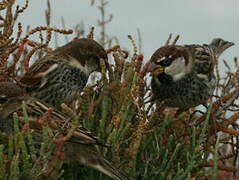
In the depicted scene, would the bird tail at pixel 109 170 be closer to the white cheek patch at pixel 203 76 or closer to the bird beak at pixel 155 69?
the bird beak at pixel 155 69

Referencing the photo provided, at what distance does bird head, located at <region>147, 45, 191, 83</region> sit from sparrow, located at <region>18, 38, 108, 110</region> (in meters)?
0.34

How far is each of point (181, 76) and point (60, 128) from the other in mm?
1755

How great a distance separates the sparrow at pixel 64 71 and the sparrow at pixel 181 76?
0.39 m

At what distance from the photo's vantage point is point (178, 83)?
3.75 metres

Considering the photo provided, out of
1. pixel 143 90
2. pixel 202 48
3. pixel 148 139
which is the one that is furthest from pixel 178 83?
pixel 148 139

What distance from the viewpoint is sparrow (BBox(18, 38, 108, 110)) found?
3.52 metres

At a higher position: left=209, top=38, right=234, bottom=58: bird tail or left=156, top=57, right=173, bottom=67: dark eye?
left=209, top=38, right=234, bottom=58: bird tail

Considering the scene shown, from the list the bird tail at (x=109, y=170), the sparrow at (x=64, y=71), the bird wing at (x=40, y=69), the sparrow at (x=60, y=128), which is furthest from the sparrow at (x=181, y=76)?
the bird tail at (x=109, y=170)

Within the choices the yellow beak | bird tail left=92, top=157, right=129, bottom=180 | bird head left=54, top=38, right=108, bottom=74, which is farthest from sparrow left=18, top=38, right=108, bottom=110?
bird tail left=92, top=157, right=129, bottom=180

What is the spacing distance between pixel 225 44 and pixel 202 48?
71 centimetres

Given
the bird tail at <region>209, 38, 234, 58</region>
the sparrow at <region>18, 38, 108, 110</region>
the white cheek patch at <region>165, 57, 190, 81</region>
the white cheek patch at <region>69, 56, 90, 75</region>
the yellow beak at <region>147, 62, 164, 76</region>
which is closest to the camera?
the yellow beak at <region>147, 62, 164, 76</region>

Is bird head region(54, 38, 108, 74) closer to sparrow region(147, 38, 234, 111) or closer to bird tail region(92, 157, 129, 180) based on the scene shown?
sparrow region(147, 38, 234, 111)

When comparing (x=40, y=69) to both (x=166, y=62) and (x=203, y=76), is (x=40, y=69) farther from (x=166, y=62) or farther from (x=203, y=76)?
(x=203, y=76)

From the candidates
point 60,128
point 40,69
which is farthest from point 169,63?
point 60,128
